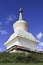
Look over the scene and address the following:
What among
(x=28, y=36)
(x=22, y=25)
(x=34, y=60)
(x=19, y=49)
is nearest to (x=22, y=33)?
(x=28, y=36)

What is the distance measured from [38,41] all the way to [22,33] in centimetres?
241

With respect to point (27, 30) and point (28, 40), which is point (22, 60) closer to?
point (28, 40)

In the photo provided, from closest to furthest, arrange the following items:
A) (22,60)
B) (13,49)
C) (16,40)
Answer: (22,60) < (13,49) < (16,40)

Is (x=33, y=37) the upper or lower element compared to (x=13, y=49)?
upper

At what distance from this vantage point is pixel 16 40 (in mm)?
25422

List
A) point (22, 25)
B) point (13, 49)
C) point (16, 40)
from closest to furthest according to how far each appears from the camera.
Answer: point (13, 49) < point (16, 40) < point (22, 25)

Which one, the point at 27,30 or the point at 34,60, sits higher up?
the point at 27,30

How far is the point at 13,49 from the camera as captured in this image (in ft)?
57.3

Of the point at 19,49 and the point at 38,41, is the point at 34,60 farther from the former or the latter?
the point at 38,41

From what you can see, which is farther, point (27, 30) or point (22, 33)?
point (27, 30)

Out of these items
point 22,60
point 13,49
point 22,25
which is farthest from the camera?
point 22,25

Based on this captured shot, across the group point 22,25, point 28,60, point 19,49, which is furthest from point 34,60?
point 22,25

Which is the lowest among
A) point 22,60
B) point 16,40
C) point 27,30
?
point 22,60

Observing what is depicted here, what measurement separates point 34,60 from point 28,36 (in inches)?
543
